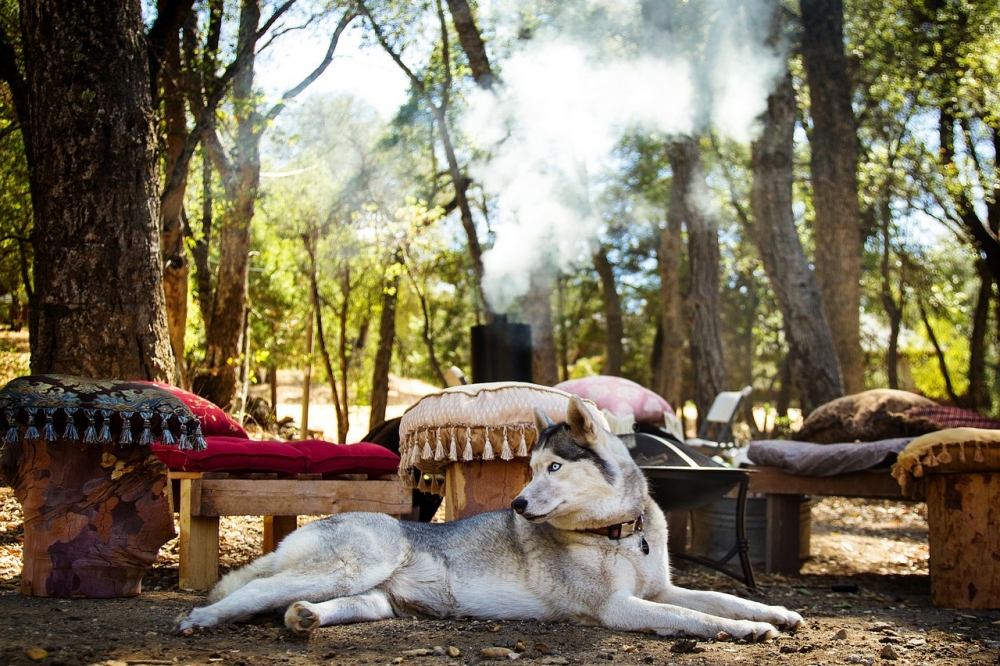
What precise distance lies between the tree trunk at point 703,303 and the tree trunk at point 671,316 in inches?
134

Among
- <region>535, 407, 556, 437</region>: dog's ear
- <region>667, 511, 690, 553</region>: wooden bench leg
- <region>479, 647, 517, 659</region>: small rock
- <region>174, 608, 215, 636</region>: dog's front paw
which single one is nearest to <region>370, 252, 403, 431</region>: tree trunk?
<region>667, 511, 690, 553</region>: wooden bench leg

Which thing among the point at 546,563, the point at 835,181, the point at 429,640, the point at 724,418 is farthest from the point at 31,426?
the point at 835,181

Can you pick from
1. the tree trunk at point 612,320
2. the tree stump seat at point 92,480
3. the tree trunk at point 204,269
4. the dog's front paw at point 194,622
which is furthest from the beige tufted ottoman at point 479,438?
the tree trunk at point 612,320

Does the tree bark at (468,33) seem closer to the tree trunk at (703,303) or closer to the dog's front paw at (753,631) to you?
the tree trunk at (703,303)

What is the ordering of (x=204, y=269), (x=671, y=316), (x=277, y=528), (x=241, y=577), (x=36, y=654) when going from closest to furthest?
(x=36, y=654), (x=241, y=577), (x=277, y=528), (x=204, y=269), (x=671, y=316)

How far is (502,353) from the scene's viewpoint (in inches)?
422

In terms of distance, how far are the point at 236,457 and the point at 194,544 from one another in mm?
584

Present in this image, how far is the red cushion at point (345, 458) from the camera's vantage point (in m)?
5.79

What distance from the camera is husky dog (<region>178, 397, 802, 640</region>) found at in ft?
12.6

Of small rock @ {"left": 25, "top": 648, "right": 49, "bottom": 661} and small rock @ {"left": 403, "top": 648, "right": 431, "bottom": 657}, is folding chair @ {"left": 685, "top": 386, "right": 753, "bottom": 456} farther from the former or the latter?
small rock @ {"left": 25, "top": 648, "right": 49, "bottom": 661}

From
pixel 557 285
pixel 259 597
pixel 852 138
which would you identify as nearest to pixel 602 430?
pixel 259 597

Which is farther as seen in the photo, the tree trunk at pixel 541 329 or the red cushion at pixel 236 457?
the tree trunk at pixel 541 329

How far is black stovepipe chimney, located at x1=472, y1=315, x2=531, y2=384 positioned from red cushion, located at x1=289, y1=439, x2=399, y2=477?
469 centimetres

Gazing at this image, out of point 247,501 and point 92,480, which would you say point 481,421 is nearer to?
point 247,501
